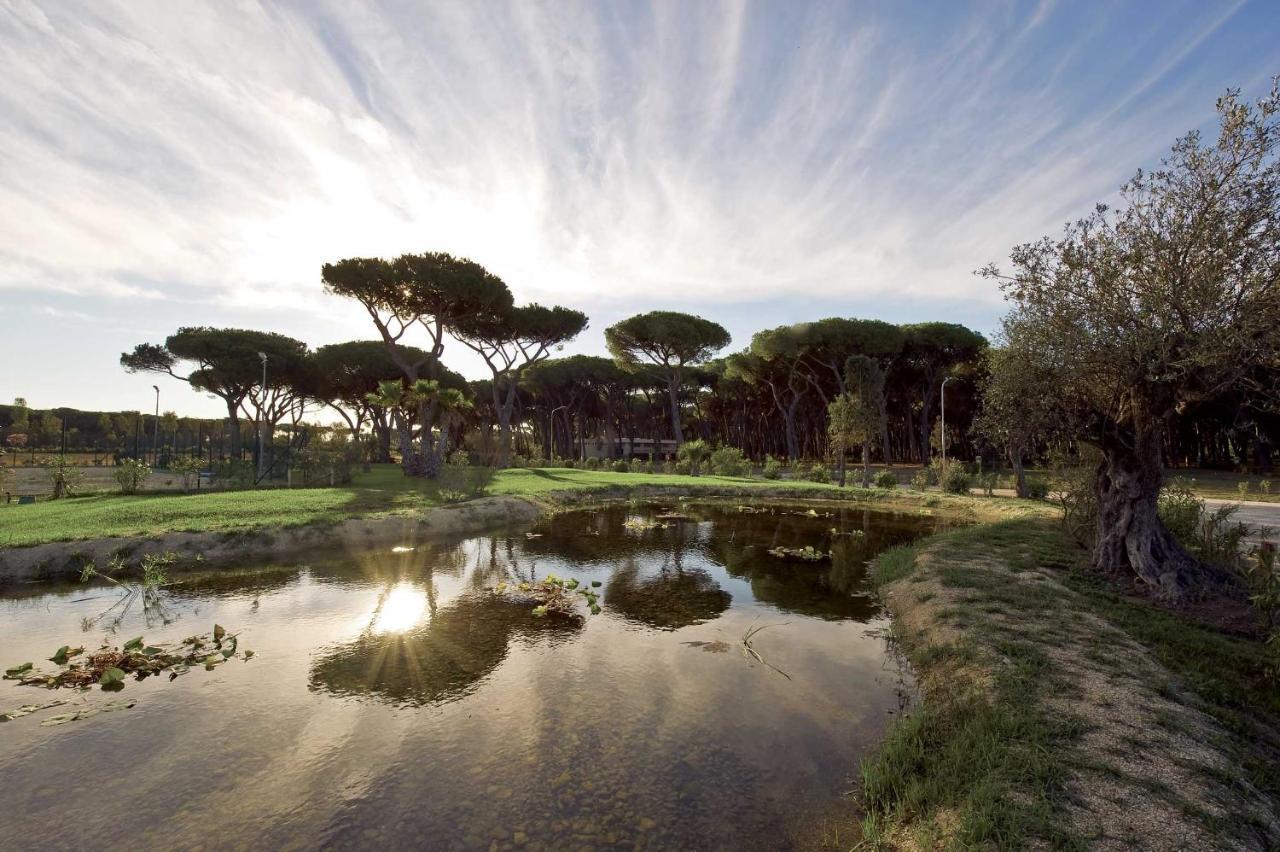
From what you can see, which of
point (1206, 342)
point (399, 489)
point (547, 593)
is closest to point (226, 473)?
point (399, 489)

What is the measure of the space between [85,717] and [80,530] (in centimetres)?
1102

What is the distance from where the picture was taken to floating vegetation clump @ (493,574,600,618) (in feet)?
36.2

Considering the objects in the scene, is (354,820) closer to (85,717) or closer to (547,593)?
(85,717)

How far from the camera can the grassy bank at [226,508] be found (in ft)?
48.1

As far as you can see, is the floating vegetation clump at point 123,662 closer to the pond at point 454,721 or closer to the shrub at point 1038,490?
the pond at point 454,721

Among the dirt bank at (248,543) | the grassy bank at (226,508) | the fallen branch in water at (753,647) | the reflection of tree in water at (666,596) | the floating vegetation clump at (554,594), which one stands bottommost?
the fallen branch in water at (753,647)

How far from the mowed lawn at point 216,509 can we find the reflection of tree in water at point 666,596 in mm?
10170

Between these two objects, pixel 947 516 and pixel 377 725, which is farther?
pixel 947 516

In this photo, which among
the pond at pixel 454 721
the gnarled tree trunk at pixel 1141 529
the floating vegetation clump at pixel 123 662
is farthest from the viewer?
the gnarled tree trunk at pixel 1141 529

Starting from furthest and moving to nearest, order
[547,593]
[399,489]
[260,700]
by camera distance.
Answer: [399,489] → [547,593] → [260,700]

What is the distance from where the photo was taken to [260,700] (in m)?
7.02

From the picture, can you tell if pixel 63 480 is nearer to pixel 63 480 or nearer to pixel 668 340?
pixel 63 480

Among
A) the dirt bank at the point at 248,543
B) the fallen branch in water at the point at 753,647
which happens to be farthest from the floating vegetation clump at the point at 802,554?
the dirt bank at the point at 248,543

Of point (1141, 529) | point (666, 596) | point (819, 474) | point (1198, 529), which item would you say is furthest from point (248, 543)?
point (819, 474)
